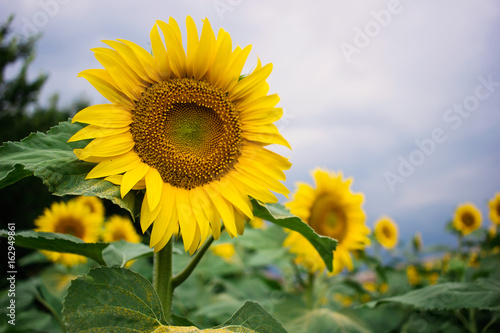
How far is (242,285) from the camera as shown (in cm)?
423

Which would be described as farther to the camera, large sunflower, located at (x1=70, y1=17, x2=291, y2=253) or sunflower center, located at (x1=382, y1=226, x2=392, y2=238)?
sunflower center, located at (x1=382, y1=226, x2=392, y2=238)

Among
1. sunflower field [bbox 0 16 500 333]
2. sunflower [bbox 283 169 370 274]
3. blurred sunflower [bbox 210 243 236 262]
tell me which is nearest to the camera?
sunflower field [bbox 0 16 500 333]

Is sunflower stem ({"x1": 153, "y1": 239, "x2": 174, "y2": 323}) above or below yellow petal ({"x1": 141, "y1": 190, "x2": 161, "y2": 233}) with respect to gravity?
below

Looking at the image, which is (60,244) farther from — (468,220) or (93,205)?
(468,220)

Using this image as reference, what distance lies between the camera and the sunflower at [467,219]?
6.32 meters

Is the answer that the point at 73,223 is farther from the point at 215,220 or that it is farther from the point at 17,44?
the point at 17,44

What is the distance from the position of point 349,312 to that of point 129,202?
7.03ft

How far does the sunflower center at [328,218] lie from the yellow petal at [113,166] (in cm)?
219

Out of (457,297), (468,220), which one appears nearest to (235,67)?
(457,297)

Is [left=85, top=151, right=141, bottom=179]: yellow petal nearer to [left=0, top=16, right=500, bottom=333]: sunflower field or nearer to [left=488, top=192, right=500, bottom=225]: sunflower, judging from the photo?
[left=0, top=16, right=500, bottom=333]: sunflower field

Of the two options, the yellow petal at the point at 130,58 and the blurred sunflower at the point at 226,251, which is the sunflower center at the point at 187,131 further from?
the blurred sunflower at the point at 226,251

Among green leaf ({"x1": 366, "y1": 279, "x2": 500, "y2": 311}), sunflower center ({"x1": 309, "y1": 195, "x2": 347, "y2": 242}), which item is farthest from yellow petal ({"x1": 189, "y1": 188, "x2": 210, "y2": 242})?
sunflower center ({"x1": 309, "y1": 195, "x2": 347, "y2": 242})

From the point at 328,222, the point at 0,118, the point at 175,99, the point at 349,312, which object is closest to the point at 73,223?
the point at 328,222

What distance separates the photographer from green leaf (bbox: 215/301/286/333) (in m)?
1.28
